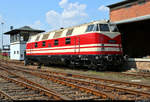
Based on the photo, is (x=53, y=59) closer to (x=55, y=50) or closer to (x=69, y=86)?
(x=55, y=50)

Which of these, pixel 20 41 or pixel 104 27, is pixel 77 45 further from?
pixel 20 41

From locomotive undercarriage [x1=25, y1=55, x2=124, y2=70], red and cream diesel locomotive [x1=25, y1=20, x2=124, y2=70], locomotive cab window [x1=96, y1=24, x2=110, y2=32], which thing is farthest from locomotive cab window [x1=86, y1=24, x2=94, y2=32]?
locomotive undercarriage [x1=25, y1=55, x2=124, y2=70]

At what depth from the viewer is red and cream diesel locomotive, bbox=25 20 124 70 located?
49.8ft

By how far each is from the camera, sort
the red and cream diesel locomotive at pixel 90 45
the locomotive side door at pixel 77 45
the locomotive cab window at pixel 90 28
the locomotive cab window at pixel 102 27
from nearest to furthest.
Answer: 1. the red and cream diesel locomotive at pixel 90 45
2. the locomotive cab window at pixel 102 27
3. the locomotive cab window at pixel 90 28
4. the locomotive side door at pixel 77 45

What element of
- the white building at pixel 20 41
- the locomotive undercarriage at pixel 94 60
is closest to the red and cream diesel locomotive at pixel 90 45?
the locomotive undercarriage at pixel 94 60

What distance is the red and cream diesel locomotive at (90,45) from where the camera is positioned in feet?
49.8

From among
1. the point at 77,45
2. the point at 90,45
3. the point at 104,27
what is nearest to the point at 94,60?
the point at 90,45

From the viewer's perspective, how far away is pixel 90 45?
51.3 feet

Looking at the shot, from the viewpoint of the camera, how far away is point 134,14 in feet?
107

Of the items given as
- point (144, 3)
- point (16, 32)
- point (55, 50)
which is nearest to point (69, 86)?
point (55, 50)

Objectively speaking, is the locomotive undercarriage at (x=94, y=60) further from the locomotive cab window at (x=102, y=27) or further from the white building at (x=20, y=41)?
the white building at (x=20, y=41)

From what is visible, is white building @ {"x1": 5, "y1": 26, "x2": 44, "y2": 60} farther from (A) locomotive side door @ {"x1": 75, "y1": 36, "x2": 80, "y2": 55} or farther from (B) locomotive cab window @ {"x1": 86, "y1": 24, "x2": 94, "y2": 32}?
(B) locomotive cab window @ {"x1": 86, "y1": 24, "x2": 94, "y2": 32}

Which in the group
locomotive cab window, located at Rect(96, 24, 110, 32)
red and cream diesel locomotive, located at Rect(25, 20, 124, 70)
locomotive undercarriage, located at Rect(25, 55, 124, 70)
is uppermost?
locomotive cab window, located at Rect(96, 24, 110, 32)

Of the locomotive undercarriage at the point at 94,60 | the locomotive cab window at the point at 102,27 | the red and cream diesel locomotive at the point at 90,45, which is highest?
the locomotive cab window at the point at 102,27
